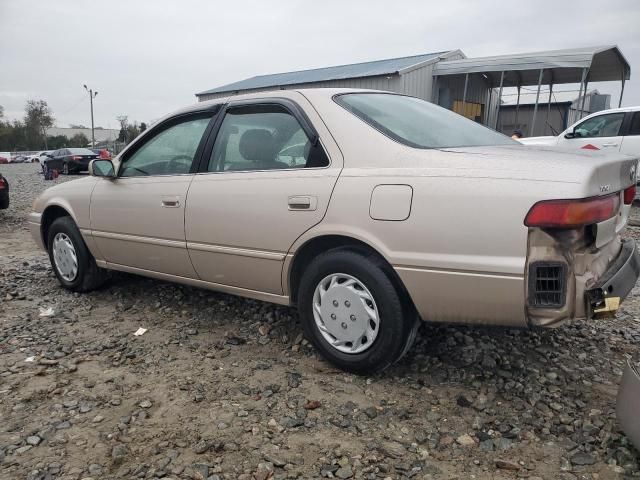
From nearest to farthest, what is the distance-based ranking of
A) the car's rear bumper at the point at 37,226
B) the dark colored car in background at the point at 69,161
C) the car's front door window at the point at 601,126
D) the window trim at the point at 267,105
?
the window trim at the point at 267,105
the car's rear bumper at the point at 37,226
the car's front door window at the point at 601,126
the dark colored car in background at the point at 69,161

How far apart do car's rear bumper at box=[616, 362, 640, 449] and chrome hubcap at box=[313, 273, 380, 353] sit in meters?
1.06

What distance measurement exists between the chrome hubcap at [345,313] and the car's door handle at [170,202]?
118cm

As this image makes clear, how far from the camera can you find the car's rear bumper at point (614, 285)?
81.5 inches

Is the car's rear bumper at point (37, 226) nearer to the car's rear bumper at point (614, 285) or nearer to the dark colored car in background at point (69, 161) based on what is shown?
the car's rear bumper at point (614, 285)

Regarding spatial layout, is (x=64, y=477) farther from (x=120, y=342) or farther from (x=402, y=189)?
(x=402, y=189)

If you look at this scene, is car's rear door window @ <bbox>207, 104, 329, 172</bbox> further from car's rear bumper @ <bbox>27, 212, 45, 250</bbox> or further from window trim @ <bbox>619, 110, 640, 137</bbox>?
window trim @ <bbox>619, 110, 640, 137</bbox>

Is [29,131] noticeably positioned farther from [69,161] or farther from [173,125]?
[173,125]

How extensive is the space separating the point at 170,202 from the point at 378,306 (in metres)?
1.63

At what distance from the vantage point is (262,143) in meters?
2.98

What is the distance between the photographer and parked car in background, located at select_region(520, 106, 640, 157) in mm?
9352

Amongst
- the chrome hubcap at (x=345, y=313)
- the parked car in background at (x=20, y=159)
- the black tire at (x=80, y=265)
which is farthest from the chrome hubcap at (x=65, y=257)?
the parked car in background at (x=20, y=159)

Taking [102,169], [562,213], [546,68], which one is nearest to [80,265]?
[102,169]

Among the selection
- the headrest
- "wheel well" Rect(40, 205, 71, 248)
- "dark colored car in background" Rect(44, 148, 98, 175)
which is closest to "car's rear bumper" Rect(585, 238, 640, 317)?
the headrest

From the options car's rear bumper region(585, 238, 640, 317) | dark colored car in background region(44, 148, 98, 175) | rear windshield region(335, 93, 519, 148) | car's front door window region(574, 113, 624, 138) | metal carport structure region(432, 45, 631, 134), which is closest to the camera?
car's rear bumper region(585, 238, 640, 317)
